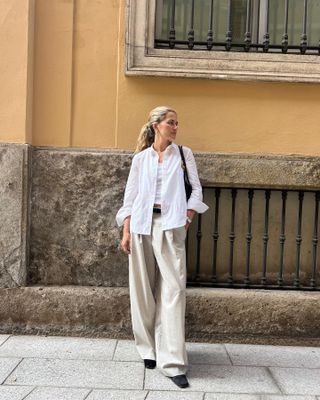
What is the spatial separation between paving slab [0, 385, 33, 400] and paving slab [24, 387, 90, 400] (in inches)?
1.8

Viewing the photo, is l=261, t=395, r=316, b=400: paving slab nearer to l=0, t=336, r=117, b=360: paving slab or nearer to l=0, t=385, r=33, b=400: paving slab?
l=0, t=336, r=117, b=360: paving slab

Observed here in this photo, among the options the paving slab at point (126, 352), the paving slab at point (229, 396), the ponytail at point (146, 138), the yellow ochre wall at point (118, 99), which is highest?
the yellow ochre wall at point (118, 99)

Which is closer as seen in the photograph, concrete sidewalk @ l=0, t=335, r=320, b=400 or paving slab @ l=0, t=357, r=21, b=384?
concrete sidewalk @ l=0, t=335, r=320, b=400

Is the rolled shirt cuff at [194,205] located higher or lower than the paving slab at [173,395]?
higher

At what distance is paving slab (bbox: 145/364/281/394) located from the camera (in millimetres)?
3734

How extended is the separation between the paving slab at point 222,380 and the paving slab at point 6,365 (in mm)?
1022

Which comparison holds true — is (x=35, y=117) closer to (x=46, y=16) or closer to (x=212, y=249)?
(x=46, y=16)

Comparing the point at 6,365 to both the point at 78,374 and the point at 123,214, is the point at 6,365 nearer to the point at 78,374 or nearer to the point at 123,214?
the point at 78,374

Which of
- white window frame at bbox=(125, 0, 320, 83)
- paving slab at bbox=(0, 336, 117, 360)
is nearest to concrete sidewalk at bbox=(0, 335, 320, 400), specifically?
paving slab at bbox=(0, 336, 117, 360)

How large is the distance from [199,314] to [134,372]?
3.15 ft

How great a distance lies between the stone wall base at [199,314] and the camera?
471cm

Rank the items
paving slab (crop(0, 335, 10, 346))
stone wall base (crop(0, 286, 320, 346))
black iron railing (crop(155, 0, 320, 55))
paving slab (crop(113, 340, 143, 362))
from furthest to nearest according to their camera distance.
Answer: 1. black iron railing (crop(155, 0, 320, 55))
2. stone wall base (crop(0, 286, 320, 346))
3. paving slab (crop(0, 335, 10, 346))
4. paving slab (crop(113, 340, 143, 362))

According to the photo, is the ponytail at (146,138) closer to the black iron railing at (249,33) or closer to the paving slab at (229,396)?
the black iron railing at (249,33)

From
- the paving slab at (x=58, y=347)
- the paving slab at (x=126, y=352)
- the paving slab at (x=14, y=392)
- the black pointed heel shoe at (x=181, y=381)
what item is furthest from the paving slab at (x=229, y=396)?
the paving slab at (x=14, y=392)
